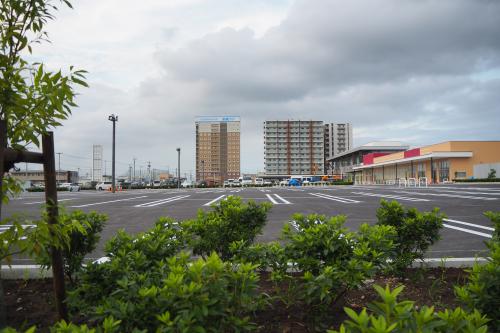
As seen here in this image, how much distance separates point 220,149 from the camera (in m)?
136

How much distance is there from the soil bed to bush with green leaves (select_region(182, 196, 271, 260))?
0.53 metres

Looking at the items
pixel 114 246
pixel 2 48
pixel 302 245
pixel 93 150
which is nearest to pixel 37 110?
pixel 2 48

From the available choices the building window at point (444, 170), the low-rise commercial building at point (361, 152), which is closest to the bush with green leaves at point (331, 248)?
the building window at point (444, 170)

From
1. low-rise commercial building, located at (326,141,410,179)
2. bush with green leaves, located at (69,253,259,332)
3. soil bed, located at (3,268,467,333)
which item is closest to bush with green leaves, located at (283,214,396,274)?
soil bed, located at (3,268,467,333)

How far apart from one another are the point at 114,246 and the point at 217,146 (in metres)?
134

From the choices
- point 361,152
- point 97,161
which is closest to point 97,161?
point 97,161

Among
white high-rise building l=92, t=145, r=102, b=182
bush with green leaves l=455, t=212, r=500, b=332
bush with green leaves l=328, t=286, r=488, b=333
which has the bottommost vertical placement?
bush with green leaves l=455, t=212, r=500, b=332

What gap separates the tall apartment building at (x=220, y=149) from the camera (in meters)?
134

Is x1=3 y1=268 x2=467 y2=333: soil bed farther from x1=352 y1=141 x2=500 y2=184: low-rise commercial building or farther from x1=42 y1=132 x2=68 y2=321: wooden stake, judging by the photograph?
x1=352 y1=141 x2=500 y2=184: low-rise commercial building

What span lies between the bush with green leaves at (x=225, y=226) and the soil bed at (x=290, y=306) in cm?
53

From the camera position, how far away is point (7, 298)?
128 inches

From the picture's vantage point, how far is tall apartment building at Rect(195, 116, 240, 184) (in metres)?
134

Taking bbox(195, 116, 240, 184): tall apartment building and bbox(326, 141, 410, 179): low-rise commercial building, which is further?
bbox(195, 116, 240, 184): tall apartment building

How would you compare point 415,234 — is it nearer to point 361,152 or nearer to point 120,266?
point 120,266
